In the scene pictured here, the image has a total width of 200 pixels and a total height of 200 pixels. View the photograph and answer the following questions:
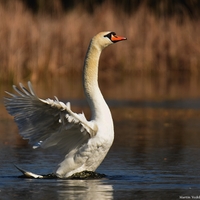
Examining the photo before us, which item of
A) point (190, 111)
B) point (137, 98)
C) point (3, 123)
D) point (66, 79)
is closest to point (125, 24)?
point (66, 79)

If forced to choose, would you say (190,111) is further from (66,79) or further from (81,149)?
(66,79)

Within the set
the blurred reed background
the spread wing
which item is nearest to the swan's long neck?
the spread wing

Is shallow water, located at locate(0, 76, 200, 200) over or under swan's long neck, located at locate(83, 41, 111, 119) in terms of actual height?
under

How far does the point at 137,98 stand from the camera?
62.0ft

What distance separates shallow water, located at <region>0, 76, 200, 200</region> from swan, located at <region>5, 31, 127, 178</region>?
0.32 meters

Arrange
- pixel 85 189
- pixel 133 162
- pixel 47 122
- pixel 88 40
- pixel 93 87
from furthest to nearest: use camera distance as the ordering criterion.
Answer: pixel 88 40, pixel 133 162, pixel 93 87, pixel 47 122, pixel 85 189

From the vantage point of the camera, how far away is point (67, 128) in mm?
8398

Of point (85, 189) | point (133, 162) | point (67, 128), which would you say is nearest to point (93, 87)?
point (67, 128)

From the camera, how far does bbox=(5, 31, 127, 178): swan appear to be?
→ 829cm

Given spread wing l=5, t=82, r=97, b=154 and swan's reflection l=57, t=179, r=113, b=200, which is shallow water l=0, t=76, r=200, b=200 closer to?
swan's reflection l=57, t=179, r=113, b=200

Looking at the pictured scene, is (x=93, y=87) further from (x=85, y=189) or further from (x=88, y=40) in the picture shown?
(x=88, y=40)

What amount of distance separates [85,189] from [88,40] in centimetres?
1891

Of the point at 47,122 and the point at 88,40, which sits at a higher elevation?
the point at 88,40

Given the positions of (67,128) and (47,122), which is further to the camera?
(47,122)
